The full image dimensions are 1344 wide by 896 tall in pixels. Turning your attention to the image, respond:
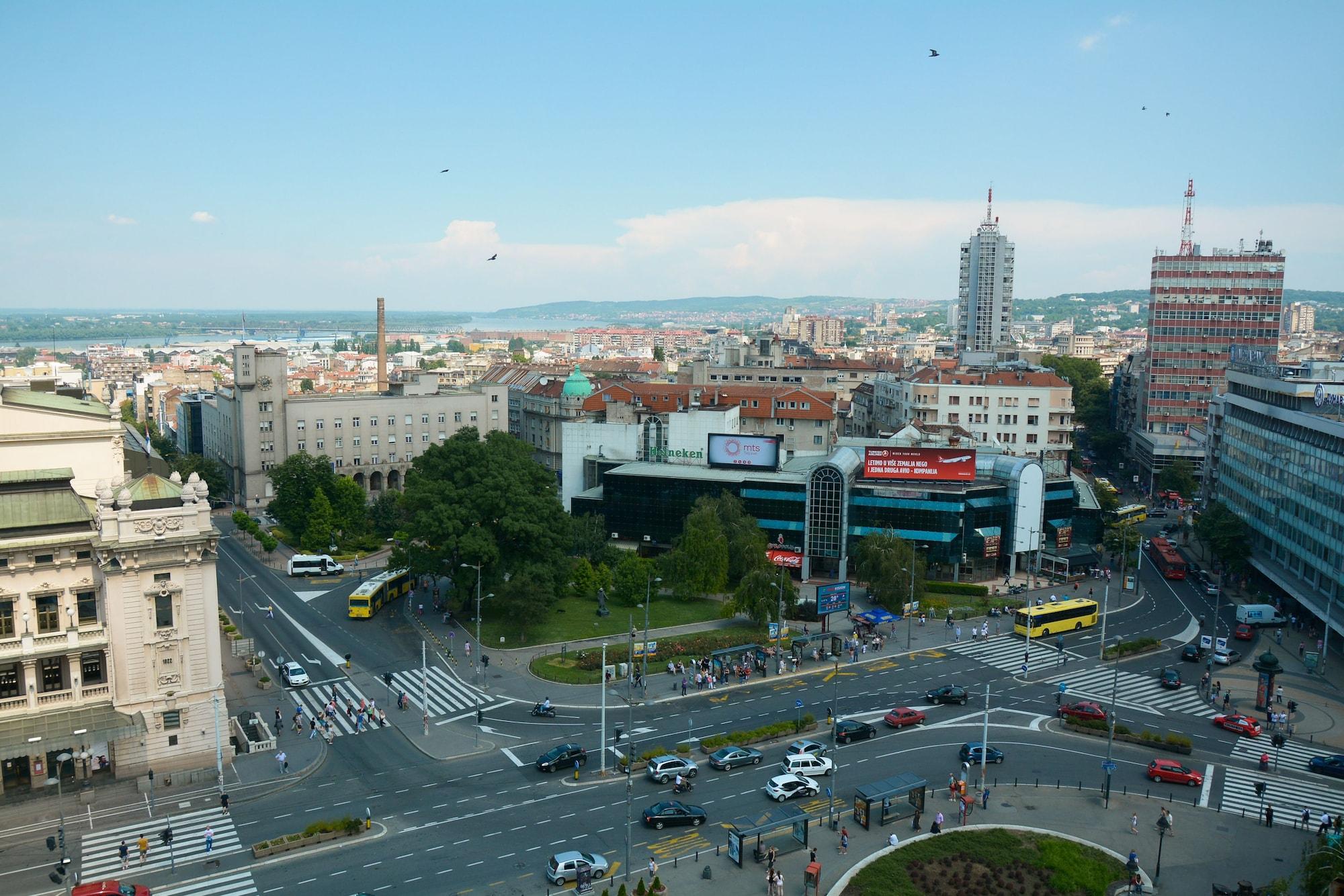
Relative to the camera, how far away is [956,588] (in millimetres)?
90125

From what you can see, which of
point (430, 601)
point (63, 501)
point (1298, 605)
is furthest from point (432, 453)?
point (1298, 605)

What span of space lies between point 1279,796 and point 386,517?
285 ft

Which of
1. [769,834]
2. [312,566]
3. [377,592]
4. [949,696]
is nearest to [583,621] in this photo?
[377,592]

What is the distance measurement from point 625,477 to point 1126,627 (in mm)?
47070

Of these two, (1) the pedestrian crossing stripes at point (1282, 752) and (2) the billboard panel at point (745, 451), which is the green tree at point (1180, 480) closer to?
(2) the billboard panel at point (745, 451)

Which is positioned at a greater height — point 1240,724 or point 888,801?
point 888,801

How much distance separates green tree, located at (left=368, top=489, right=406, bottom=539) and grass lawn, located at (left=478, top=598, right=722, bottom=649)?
103 ft

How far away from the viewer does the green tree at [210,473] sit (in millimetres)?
129125

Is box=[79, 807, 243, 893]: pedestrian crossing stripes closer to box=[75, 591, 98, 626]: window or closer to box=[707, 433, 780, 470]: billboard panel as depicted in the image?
box=[75, 591, 98, 626]: window

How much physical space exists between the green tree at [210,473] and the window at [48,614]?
259 ft

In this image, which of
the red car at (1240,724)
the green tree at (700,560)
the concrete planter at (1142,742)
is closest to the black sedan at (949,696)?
the concrete planter at (1142,742)

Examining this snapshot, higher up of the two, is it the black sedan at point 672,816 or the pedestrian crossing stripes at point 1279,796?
the black sedan at point 672,816

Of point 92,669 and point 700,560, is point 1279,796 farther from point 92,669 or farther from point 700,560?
point 92,669

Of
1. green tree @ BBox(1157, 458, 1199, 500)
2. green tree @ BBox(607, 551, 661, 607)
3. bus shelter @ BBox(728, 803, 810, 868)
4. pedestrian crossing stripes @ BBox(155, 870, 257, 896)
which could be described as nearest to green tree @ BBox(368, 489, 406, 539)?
green tree @ BBox(607, 551, 661, 607)
